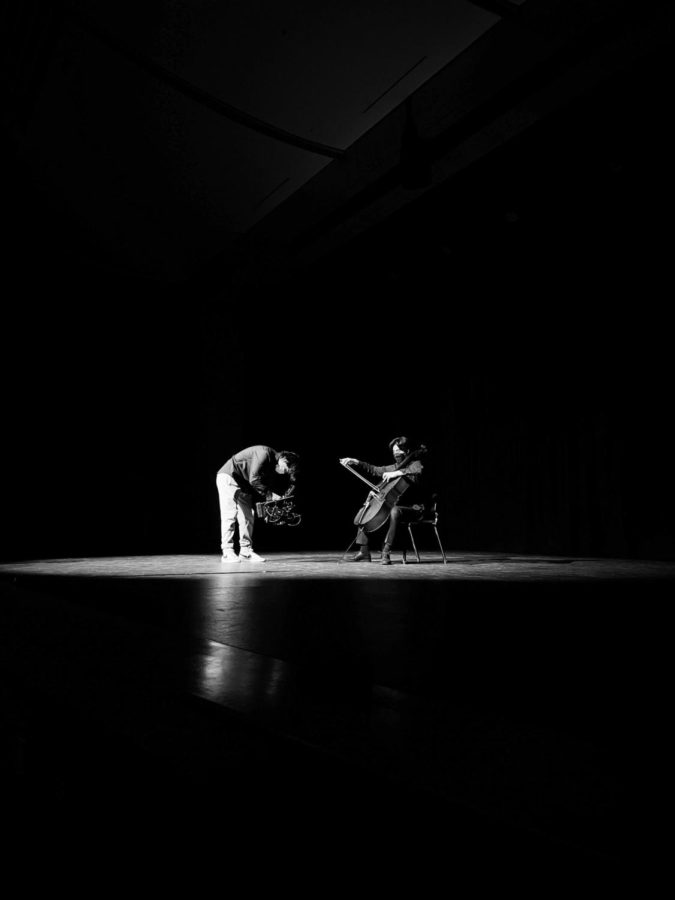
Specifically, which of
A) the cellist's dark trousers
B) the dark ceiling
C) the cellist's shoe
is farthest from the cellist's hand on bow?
the dark ceiling

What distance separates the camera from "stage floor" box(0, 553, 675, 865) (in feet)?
3.31

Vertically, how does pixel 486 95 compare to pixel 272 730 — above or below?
above

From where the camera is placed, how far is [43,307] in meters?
8.77

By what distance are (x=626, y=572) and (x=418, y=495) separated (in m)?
4.88

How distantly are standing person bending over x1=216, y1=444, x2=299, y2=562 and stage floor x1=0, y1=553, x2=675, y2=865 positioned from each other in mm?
2626

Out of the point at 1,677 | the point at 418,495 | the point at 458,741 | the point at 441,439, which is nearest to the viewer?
the point at 458,741

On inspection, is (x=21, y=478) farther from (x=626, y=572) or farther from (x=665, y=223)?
(x=665, y=223)

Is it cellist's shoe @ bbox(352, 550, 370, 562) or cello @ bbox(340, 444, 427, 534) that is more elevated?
cello @ bbox(340, 444, 427, 534)

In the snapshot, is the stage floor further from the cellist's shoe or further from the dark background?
the dark background

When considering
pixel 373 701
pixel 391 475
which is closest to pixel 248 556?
pixel 391 475

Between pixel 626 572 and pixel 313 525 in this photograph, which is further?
pixel 313 525

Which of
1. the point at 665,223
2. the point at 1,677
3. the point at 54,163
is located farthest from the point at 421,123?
the point at 1,677

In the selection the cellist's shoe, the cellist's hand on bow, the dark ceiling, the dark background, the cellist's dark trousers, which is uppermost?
the dark ceiling

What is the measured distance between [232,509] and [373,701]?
197 inches
